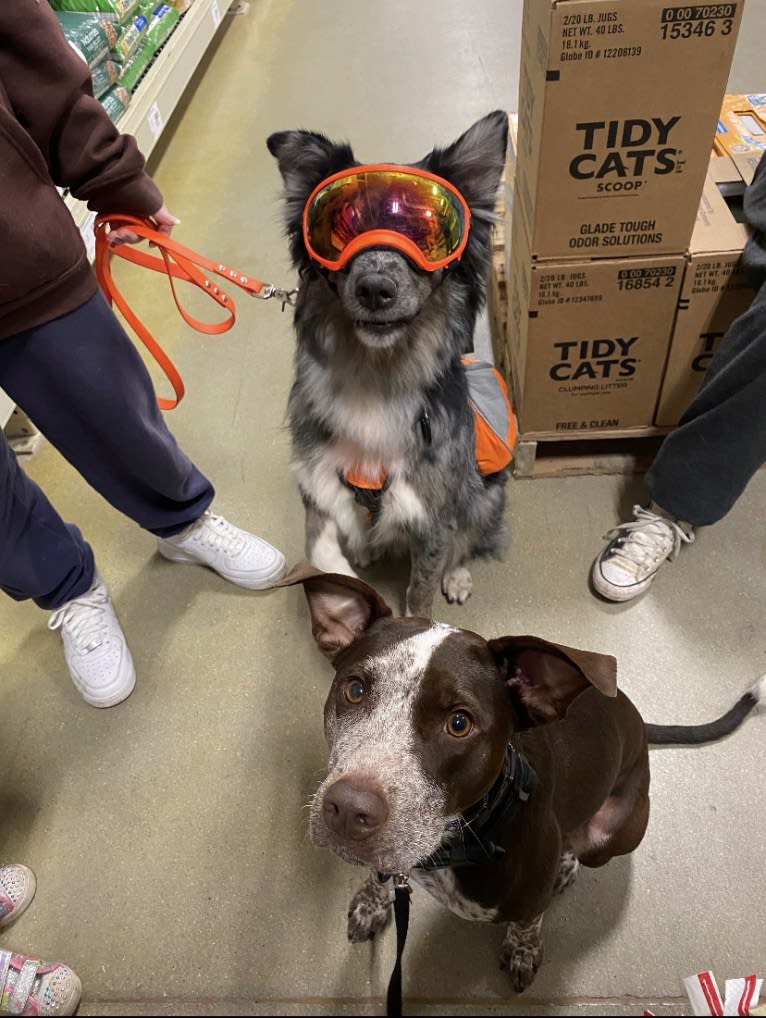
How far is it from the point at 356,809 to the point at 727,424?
1.42 metres

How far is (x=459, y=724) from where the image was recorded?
3.12 ft

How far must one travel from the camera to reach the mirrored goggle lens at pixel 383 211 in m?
1.38

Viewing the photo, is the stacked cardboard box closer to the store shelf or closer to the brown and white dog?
the brown and white dog

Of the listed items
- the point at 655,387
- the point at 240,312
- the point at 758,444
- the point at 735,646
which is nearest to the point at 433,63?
the point at 240,312

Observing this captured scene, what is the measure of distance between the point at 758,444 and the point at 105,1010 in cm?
201

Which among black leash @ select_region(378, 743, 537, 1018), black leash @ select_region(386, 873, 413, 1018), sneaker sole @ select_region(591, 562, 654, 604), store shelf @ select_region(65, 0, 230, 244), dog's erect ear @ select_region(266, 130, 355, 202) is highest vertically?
dog's erect ear @ select_region(266, 130, 355, 202)

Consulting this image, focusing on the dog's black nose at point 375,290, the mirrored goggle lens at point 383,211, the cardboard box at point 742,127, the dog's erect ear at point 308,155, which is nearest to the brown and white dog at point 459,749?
the dog's black nose at point 375,290

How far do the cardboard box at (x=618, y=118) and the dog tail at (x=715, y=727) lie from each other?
3.69 feet

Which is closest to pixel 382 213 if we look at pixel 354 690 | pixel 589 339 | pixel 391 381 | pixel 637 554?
pixel 391 381

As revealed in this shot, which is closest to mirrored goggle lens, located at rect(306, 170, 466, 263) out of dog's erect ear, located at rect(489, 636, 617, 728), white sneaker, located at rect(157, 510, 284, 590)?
dog's erect ear, located at rect(489, 636, 617, 728)

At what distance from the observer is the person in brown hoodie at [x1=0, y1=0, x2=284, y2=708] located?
127cm

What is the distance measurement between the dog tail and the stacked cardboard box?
952 mm

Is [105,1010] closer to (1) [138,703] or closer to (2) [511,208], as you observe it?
(1) [138,703]

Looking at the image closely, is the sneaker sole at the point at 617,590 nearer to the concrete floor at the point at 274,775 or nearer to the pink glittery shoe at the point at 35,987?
the concrete floor at the point at 274,775
